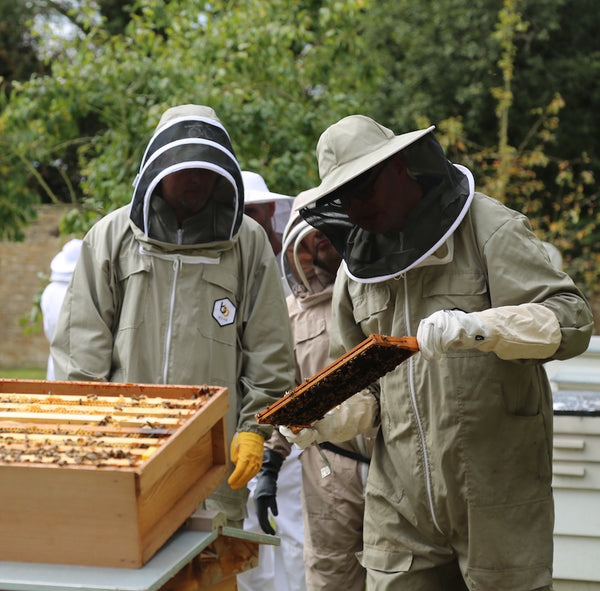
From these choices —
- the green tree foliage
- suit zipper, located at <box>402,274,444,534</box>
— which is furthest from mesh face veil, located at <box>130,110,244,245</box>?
the green tree foliage

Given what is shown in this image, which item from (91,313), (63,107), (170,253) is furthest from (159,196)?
(63,107)

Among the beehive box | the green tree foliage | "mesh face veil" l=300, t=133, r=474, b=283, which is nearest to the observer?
the beehive box

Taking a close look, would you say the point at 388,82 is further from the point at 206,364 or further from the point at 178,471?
the point at 178,471

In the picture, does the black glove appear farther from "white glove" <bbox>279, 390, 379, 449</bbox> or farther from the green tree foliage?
the green tree foliage

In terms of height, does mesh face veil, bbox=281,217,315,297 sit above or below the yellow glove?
above

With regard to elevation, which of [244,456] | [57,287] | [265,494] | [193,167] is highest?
[193,167]

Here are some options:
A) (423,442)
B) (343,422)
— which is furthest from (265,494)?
(423,442)

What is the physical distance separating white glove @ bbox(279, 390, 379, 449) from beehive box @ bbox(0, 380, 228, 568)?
12.6 inches

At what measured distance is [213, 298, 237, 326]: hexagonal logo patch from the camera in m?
3.14

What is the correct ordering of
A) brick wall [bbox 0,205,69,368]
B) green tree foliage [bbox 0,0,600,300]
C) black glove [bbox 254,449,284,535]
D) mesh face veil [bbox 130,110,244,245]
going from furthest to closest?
brick wall [bbox 0,205,69,368]
green tree foliage [bbox 0,0,600,300]
black glove [bbox 254,449,284,535]
mesh face veil [bbox 130,110,244,245]

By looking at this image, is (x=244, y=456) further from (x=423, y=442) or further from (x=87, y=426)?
(x=87, y=426)

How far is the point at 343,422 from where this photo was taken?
2.71 meters

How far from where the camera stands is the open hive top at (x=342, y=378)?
88.4 inches

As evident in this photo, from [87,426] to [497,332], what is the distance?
990mm
